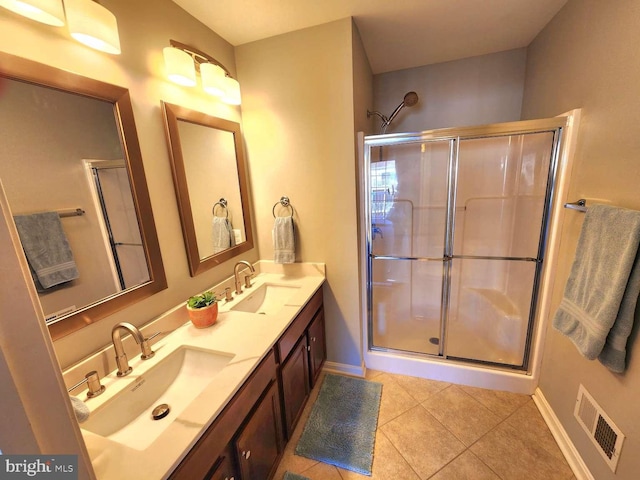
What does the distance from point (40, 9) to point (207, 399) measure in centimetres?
134

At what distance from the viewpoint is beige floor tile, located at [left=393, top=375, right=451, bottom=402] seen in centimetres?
190

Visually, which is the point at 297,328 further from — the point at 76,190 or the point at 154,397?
the point at 76,190

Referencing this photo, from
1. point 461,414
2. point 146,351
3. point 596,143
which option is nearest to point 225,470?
point 146,351

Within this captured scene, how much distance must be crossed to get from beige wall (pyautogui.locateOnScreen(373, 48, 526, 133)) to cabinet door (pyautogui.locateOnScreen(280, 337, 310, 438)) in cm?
209

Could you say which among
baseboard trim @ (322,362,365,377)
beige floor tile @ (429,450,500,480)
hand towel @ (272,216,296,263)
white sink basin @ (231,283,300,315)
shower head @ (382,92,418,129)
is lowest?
beige floor tile @ (429,450,500,480)

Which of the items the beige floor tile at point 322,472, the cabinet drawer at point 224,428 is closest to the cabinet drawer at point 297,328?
the cabinet drawer at point 224,428

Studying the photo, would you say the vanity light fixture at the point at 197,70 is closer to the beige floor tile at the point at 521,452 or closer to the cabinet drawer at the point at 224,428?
the cabinet drawer at the point at 224,428

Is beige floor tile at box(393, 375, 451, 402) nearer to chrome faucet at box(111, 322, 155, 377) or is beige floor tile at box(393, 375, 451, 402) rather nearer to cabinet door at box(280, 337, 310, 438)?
cabinet door at box(280, 337, 310, 438)

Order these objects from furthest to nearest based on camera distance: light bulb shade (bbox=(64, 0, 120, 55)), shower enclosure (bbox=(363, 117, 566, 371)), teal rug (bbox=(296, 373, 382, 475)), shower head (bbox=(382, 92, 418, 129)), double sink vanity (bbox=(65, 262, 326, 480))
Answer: shower head (bbox=(382, 92, 418, 129)), shower enclosure (bbox=(363, 117, 566, 371)), teal rug (bbox=(296, 373, 382, 475)), light bulb shade (bbox=(64, 0, 120, 55)), double sink vanity (bbox=(65, 262, 326, 480))

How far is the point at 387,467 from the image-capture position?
4.72 ft

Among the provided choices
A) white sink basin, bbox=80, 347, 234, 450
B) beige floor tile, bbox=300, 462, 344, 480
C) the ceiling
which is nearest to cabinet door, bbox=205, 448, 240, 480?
white sink basin, bbox=80, 347, 234, 450

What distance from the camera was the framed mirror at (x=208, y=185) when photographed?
4.54 ft

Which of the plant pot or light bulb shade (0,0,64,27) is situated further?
the plant pot

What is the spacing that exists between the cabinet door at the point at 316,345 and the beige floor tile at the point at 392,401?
47cm
